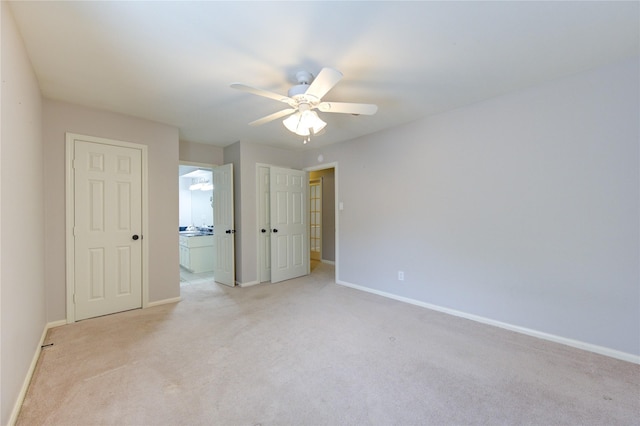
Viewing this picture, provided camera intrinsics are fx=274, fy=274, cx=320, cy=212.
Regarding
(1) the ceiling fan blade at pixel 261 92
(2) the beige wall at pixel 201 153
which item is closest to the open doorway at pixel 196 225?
(2) the beige wall at pixel 201 153

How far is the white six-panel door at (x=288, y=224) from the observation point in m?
4.69

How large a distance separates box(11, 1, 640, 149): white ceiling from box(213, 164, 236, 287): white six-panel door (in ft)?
5.77

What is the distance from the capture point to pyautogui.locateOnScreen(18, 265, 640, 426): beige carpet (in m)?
1.65

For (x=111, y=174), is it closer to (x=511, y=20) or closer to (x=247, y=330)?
(x=247, y=330)

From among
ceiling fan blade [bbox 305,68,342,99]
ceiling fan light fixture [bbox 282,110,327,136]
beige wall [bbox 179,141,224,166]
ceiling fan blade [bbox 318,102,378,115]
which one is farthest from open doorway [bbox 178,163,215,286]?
ceiling fan blade [bbox 305,68,342,99]

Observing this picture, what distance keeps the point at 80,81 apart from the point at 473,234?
4.16 meters

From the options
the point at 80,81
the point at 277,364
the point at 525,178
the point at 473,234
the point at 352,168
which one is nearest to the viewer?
the point at 277,364

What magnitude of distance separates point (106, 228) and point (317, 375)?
2.93m

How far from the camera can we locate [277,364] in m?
2.16

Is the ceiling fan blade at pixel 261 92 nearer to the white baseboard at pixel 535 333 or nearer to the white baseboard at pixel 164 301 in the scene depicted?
the white baseboard at pixel 535 333

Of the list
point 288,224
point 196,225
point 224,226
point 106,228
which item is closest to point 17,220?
point 106,228

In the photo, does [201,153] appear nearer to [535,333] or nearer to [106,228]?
[106,228]

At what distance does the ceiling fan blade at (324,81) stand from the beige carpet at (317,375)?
6.84ft

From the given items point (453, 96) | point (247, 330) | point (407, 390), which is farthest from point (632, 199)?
point (247, 330)
